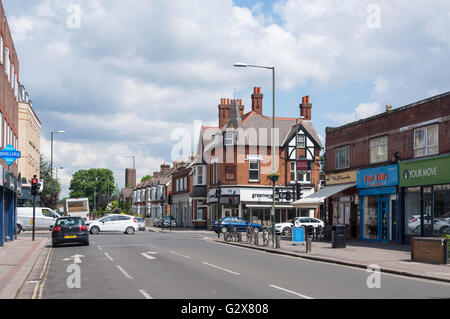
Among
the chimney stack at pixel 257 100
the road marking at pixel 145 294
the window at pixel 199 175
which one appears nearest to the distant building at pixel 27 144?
the window at pixel 199 175

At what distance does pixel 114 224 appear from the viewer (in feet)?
142

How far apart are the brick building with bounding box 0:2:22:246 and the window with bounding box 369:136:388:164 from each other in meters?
19.4

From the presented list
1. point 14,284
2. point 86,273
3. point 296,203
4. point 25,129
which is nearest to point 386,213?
point 296,203

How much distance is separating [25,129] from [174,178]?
28.8 meters

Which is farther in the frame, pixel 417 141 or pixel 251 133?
pixel 251 133

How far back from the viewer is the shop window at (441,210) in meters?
24.4

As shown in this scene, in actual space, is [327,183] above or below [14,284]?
above

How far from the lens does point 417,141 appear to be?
26.9 meters

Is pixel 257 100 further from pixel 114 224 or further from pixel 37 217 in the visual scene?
pixel 37 217

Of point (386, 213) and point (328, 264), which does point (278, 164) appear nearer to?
point (386, 213)

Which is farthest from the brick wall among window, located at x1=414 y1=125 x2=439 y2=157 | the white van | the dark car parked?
the white van

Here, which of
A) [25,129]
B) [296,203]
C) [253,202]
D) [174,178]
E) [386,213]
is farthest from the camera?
[174,178]

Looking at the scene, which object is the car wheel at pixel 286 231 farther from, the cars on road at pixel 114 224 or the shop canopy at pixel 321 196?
the cars on road at pixel 114 224

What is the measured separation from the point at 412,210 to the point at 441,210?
8.05ft
